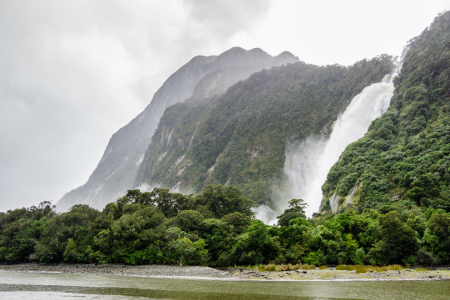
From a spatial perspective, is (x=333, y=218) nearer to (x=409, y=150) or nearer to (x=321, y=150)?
(x=409, y=150)

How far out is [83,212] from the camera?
157 feet

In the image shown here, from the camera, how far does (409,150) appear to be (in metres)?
46.8

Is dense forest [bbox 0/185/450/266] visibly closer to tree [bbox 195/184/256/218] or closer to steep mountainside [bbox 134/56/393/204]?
tree [bbox 195/184/256/218]

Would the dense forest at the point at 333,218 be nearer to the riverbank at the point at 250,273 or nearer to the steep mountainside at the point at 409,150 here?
the steep mountainside at the point at 409,150

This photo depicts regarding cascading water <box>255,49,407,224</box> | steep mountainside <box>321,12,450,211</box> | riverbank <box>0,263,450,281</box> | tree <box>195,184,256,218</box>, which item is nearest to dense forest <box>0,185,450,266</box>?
tree <box>195,184,256,218</box>

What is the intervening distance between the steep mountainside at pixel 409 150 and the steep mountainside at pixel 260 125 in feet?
126

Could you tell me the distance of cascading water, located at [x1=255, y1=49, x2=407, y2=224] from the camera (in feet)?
247

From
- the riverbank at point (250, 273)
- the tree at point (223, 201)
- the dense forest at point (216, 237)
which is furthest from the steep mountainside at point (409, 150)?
the riverbank at point (250, 273)

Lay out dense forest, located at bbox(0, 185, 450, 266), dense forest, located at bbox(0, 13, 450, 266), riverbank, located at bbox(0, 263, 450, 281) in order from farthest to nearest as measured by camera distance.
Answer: dense forest, located at bbox(0, 13, 450, 266) < dense forest, located at bbox(0, 185, 450, 266) < riverbank, located at bbox(0, 263, 450, 281)

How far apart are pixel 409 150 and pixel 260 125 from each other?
9127 cm

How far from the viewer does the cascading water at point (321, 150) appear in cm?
7538

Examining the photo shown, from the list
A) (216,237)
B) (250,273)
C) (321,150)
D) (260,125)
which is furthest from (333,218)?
(260,125)

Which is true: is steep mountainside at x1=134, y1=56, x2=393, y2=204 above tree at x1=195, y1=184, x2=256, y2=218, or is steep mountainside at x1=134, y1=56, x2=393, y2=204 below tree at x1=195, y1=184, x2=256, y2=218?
above

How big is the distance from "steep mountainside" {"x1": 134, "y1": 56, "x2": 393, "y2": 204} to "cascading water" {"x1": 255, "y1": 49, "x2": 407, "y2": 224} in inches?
226
